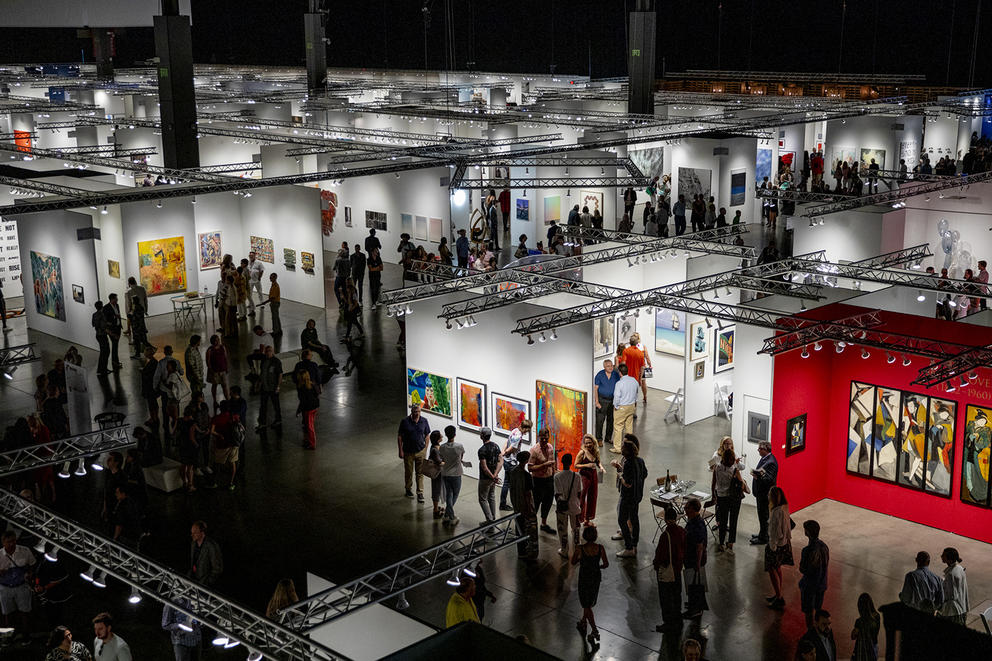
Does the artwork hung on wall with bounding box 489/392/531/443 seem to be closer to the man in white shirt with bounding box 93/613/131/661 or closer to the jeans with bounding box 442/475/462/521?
the jeans with bounding box 442/475/462/521

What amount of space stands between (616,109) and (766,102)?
14.9 ft

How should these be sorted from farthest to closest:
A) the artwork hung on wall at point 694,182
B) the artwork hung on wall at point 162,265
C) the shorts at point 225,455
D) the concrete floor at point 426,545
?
the artwork hung on wall at point 694,182, the artwork hung on wall at point 162,265, the shorts at point 225,455, the concrete floor at point 426,545

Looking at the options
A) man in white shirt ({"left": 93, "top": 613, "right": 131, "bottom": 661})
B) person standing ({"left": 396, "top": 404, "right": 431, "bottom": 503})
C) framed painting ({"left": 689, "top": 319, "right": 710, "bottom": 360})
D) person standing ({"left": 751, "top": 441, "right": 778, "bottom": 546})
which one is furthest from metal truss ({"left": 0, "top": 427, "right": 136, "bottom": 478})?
framed painting ({"left": 689, "top": 319, "right": 710, "bottom": 360})

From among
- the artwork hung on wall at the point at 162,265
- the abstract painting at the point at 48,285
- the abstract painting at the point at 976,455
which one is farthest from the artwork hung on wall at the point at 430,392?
the abstract painting at the point at 48,285

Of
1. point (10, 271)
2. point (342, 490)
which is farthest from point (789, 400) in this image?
point (10, 271)

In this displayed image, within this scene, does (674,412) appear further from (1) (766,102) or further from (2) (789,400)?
(1) (766,102)

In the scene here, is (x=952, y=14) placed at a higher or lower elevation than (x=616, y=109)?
higher

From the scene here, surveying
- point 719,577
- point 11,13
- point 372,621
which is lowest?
point 719,577

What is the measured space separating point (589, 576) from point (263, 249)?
15031 mm

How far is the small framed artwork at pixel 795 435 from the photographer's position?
41.7ft

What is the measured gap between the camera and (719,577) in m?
11.2

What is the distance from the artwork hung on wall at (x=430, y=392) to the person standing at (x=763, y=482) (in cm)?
430

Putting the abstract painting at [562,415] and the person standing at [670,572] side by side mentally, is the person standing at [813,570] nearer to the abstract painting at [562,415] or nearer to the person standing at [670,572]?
the person standing at [670,572]

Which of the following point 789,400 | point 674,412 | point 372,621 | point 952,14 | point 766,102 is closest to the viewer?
point 372,621
